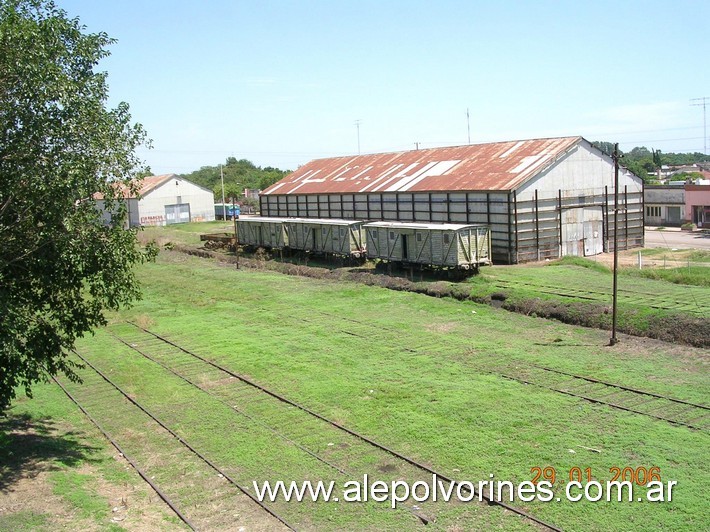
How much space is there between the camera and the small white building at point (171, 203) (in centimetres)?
7856

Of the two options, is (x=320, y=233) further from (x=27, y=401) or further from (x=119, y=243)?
(x=119, y=243)

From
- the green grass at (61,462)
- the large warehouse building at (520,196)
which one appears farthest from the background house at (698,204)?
the green grass at (61,462)

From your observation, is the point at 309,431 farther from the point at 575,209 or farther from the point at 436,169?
the point at 436,169

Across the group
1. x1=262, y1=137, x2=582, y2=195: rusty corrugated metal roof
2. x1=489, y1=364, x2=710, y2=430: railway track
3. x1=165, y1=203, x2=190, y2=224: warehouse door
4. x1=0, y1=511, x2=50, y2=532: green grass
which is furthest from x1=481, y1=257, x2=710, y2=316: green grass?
x1=165, y1=203, x2=190, y2=224: warehouse door

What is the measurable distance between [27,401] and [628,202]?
119ft

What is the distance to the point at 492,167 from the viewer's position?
42.1m

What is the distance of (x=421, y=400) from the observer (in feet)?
54.5

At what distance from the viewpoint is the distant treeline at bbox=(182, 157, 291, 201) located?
115512mm

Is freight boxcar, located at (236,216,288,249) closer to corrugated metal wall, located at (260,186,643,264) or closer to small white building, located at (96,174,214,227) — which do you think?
corrugated metal wall, located at (260,186,643,264)

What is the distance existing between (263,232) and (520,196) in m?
19.5
